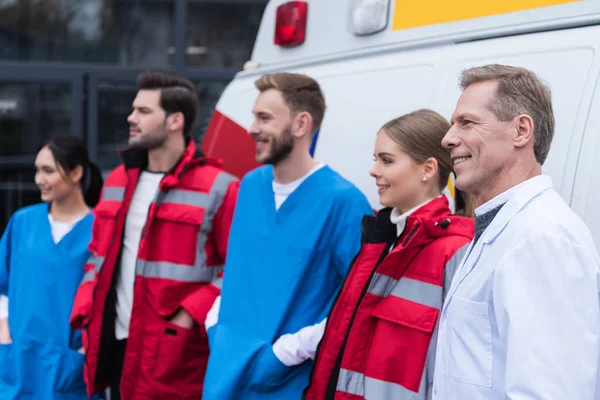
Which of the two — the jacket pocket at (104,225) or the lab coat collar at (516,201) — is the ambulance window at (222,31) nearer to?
the jacket pocket at (104,225)

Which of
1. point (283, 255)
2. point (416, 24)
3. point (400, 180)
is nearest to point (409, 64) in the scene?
point (416, 24)

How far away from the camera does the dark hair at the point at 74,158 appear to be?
3936mm

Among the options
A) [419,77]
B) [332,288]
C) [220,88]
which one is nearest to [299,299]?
[332,288]

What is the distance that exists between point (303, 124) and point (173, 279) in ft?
2.66

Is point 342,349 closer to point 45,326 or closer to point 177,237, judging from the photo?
point 177,237

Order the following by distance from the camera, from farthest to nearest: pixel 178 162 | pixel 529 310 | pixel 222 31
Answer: pixel 222 31, pixel 178 162, pixel 529 310

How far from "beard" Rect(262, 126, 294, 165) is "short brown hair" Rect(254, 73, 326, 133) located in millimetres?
102

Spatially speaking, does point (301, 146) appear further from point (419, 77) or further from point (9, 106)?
point (9, 106)

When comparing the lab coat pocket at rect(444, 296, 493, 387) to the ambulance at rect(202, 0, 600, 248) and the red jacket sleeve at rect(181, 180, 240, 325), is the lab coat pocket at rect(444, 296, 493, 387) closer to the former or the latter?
the ambulance at rect(202, 0, 600, 248)

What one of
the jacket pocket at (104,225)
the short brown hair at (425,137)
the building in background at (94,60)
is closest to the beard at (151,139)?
the jacket pocket at (104,225)

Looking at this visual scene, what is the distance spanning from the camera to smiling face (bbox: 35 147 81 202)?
3.89 meters

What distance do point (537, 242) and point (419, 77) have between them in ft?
4.17

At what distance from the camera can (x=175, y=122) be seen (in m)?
3.72

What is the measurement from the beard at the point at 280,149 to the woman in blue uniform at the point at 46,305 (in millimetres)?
1186
